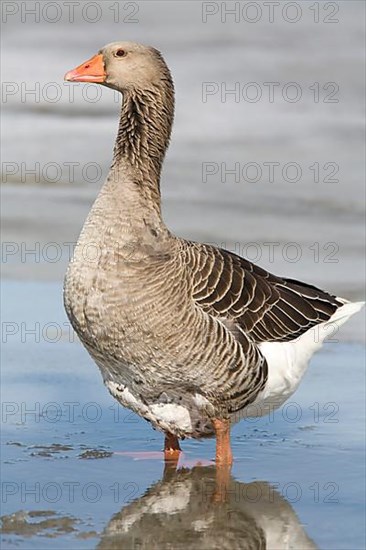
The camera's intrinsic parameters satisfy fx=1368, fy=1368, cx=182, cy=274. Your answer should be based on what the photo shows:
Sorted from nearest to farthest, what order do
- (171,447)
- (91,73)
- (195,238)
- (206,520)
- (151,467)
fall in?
1. (206,520)
2. (151,467)
3. (171,447)
4. (91,73)
5. (195,238)

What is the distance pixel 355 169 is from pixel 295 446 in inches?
242

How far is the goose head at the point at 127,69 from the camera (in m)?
7.10

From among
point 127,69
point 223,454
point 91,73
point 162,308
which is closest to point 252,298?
point 162,308

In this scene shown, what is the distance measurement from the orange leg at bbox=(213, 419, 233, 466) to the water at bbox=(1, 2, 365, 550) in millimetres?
125

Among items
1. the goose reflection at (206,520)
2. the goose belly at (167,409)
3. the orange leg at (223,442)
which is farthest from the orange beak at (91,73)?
the goose reflection at (206,520)

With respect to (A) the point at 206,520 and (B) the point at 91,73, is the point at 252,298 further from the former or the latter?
(A) the point at 206,520

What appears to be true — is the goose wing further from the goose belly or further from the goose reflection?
the goose reflection

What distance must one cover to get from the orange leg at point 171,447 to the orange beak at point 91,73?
1.90 meters

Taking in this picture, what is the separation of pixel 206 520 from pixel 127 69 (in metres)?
2.49

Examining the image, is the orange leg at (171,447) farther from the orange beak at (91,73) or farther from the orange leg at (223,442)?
the orange beak at (91,73)

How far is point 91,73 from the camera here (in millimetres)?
7234

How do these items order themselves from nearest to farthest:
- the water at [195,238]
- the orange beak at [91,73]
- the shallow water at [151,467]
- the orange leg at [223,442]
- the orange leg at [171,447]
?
the shallow water at [151,467] < the water at [195,238] < the orange leg at [223,442] < the orange leg at [171,447] < the orange beak at [91,73]

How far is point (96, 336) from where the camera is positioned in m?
6.64

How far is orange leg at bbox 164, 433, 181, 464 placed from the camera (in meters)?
6.96
